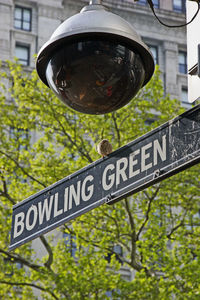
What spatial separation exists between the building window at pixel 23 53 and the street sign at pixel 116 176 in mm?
29757

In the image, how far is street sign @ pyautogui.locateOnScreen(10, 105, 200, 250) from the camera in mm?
3883

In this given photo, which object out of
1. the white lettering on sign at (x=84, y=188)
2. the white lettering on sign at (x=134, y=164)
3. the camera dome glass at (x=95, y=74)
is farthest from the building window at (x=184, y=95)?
the camera dome glass at (x=95, y=74)

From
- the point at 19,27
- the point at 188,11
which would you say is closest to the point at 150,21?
the point at 19,27

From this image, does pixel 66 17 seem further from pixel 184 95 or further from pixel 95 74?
pixel 95 74

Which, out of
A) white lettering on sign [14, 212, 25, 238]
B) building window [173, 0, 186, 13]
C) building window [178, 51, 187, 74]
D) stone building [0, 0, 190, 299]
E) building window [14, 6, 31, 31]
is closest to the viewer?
white lettering on sign [14, 212, 25, 238]

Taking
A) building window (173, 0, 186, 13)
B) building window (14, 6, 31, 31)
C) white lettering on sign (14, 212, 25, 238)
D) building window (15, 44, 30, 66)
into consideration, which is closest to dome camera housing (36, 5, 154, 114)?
white lettering on sign (14, 212, 25, 238)

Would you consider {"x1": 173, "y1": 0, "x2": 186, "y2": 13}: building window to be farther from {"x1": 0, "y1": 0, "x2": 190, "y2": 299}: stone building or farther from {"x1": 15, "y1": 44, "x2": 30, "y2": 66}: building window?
{"x1": 15, "y1": 44, "x2": 30, "y2": 66}: building window

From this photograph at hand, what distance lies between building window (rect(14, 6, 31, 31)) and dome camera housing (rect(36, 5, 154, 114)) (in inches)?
1271

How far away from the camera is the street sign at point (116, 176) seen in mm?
3883

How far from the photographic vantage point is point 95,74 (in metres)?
3.82

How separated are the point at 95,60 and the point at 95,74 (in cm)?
8

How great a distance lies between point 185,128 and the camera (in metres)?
3.90

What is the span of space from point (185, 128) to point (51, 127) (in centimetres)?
1518

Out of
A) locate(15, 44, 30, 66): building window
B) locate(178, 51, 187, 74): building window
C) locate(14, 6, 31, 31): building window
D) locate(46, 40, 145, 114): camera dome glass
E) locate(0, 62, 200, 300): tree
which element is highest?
locate(14, 6, 31, 31): building window
